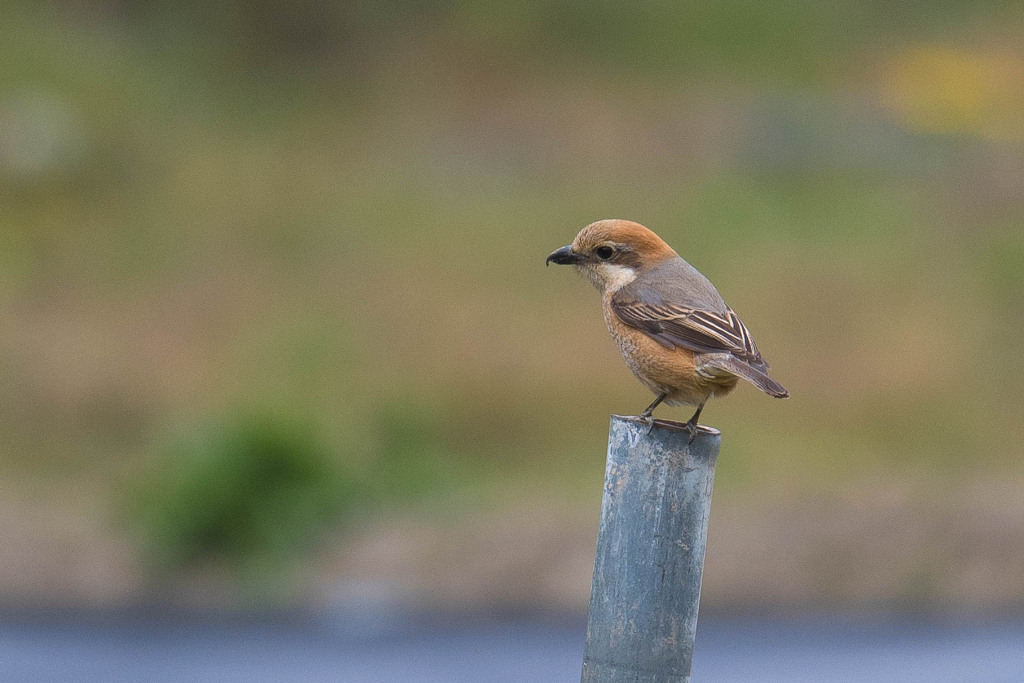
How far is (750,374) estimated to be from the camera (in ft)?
16.4

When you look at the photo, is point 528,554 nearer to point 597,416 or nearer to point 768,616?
point 768,616

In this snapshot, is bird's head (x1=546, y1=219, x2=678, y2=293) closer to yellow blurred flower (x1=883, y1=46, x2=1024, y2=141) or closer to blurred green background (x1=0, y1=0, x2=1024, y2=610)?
blurred green background (x1=0, y1=0, x2=1024, y2=610)

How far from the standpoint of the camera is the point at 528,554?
1252 cm

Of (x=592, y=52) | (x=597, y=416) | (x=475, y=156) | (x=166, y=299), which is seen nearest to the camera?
(x=597, y=416)

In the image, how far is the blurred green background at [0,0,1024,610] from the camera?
1273cm

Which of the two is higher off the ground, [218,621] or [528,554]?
[528,554]

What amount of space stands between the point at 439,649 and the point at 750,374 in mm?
7782

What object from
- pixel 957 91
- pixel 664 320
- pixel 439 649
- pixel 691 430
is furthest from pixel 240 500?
pixel 957 91

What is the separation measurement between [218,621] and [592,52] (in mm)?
14143

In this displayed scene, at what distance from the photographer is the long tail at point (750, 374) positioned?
15.9 ft

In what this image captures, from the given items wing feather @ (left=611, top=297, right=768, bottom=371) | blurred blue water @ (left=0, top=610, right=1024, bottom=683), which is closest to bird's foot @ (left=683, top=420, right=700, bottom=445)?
wing feather @ (left=611, top=297, right=768, bottom=371)

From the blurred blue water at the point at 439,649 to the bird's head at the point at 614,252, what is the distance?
650 centimetres

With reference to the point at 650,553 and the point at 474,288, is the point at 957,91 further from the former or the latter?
the point at 650,553

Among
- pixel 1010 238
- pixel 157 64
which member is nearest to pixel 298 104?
pixel 157 64
